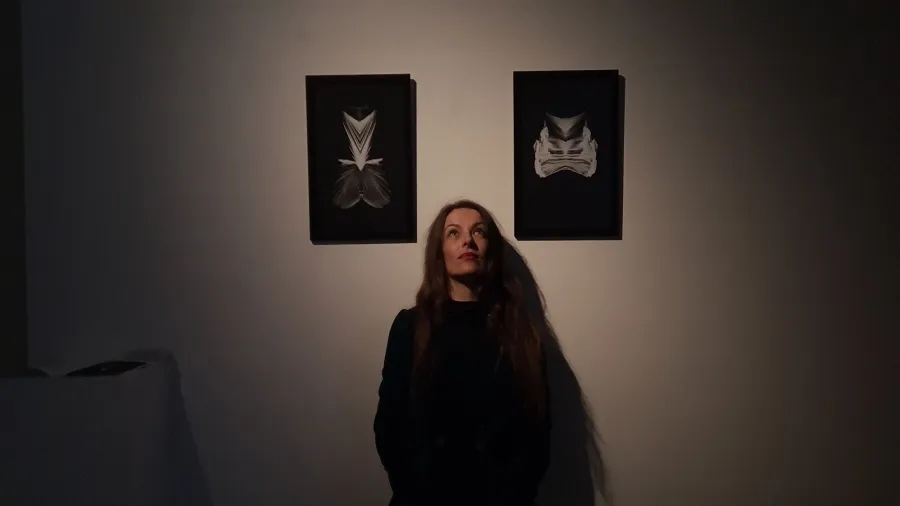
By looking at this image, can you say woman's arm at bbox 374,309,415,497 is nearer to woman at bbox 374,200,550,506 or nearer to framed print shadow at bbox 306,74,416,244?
woman at bbox 374,200,550,506

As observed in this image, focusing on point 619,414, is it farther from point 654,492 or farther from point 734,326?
point 734,326

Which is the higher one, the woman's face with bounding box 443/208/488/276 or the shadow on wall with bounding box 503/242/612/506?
the woman's face with bounding box 443/208/488/276

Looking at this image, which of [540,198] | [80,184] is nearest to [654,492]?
[540,198]

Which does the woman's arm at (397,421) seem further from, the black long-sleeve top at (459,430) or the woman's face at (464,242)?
the woman's face at (464,242)

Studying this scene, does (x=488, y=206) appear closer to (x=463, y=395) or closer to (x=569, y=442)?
(x=463, y=395)

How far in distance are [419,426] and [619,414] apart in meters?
0.62

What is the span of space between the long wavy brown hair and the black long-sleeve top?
0.02 m

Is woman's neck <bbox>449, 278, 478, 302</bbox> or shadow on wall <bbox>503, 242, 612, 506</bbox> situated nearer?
woman's neck <bbox>449, 278, 478, 302</bbox>

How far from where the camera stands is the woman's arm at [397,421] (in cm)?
128

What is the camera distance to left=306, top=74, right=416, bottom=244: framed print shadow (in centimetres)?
146

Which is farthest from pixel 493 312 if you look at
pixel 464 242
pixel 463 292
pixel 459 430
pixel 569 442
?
pixel 569 442

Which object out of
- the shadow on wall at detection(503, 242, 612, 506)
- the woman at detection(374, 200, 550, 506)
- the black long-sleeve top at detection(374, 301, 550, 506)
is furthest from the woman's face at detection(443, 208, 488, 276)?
the shadow on wall at detection(503, 242, 612, 506)

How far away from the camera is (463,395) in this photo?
127 centimetres

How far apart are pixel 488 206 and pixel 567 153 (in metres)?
0.27
